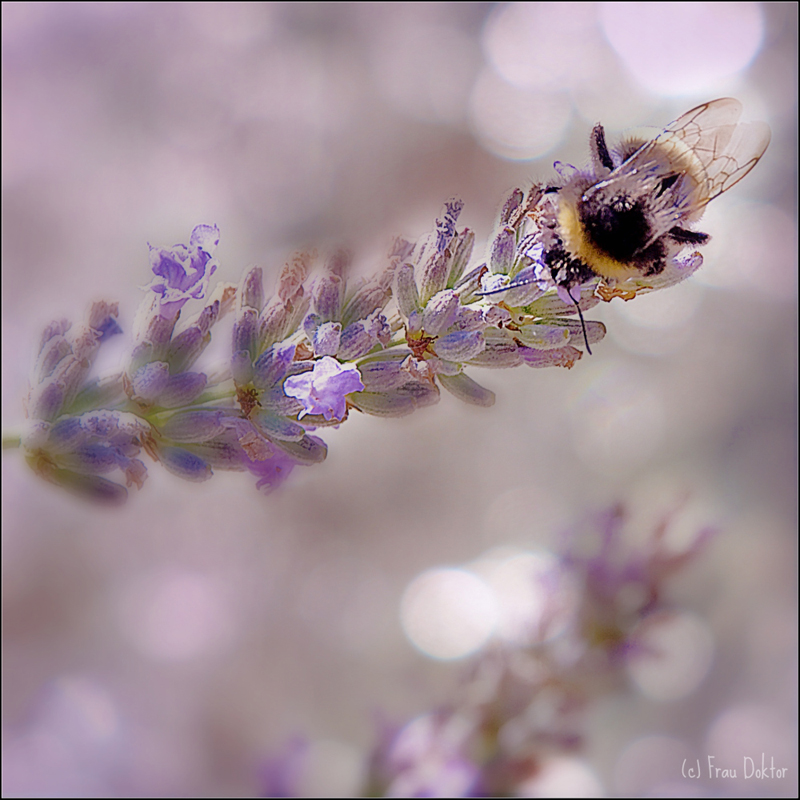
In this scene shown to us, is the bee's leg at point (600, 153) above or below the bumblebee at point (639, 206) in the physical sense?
above

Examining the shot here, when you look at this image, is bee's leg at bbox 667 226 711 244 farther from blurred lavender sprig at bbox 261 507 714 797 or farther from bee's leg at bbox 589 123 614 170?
blurred lavender sprig at bbox 261 507 714 797

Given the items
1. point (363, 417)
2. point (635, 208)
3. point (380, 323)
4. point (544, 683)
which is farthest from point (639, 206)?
point (363, 417)

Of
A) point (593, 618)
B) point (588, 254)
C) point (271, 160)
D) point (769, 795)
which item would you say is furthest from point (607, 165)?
point (769, 795)

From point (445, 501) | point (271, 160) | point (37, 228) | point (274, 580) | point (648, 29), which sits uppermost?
point (648, 29)

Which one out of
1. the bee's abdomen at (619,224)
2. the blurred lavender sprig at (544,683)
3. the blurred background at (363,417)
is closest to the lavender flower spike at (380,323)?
the bee's abdomen at (619,224)

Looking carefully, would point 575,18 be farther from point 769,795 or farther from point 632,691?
point 769,795

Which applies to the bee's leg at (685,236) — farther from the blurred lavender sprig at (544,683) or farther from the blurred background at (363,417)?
the blurred background at (363,417)

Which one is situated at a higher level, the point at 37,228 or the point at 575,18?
the point at 575,18

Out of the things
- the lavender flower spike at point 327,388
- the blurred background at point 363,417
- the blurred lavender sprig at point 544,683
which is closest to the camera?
the lavender flower spike at point 327,388
